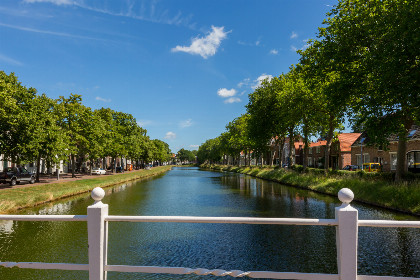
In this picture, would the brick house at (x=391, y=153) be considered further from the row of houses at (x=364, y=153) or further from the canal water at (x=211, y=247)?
the canal water at (x=211, y=247)

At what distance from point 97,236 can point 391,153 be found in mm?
46632

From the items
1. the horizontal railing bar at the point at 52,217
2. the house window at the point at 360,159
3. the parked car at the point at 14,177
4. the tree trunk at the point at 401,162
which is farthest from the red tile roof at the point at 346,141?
the horizontal railing bar at the point at 52,217

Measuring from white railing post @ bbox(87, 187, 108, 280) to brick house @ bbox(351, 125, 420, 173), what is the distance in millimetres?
30785

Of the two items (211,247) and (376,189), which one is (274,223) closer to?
(211,247)

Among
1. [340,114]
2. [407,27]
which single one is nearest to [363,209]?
[407,27]

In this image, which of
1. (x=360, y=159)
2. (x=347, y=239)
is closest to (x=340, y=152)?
(x=360, y=159)

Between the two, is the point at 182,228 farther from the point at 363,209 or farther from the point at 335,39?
the point at 335,39

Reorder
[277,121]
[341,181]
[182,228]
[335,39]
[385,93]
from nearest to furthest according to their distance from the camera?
[182,228]
[385,93]
[335,39]
[341,181]
[277,121]

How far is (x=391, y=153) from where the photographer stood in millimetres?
41156

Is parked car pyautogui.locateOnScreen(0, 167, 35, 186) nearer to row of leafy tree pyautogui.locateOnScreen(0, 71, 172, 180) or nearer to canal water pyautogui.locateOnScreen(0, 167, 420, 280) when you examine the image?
row of leafy tree pyautogui.locateOnScreen(0, 71, 172, 180)

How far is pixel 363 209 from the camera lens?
1830 centimetres

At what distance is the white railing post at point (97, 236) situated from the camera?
3424 mm

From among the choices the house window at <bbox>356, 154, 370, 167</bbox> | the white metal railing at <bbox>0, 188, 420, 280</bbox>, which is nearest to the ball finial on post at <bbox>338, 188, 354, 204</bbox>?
the white metal railing at <bbox>0, 188, 420, 280</bbox>

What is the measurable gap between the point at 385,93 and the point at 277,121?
2979 cm
